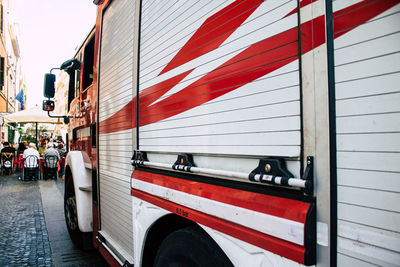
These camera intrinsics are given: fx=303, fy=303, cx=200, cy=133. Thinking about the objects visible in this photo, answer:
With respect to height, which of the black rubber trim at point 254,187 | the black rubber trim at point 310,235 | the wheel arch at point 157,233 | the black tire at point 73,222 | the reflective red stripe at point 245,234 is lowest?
the black tire at point 73,222

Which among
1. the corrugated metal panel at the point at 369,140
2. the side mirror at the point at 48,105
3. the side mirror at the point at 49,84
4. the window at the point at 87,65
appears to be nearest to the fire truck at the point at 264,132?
the corrugated metal panel at the point at 369,140

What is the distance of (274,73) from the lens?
120 centimetres

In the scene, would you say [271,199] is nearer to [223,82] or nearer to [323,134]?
[323,134]

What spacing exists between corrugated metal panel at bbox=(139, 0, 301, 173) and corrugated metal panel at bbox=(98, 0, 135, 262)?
0.35 m

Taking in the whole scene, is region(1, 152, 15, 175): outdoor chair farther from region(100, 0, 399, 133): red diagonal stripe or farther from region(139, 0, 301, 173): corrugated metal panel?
region(100, 0, 399, 133): red diagonal stripe

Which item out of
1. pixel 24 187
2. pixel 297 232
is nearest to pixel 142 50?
pixel 297 232

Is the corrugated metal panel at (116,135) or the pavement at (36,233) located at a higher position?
the corrugated metal panel at (116,135)

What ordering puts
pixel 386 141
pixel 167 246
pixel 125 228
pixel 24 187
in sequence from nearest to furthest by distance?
pixel 386 141 < pixel 167 246 < pixel 125 228 < pixel 24 187

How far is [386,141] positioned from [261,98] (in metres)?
0.51

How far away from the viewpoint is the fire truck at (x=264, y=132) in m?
0.89

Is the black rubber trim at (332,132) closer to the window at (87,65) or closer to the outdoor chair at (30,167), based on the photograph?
the window at (87,65)

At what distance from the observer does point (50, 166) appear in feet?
37.9

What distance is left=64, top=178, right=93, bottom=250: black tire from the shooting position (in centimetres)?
391

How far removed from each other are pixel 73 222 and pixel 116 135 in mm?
2095
